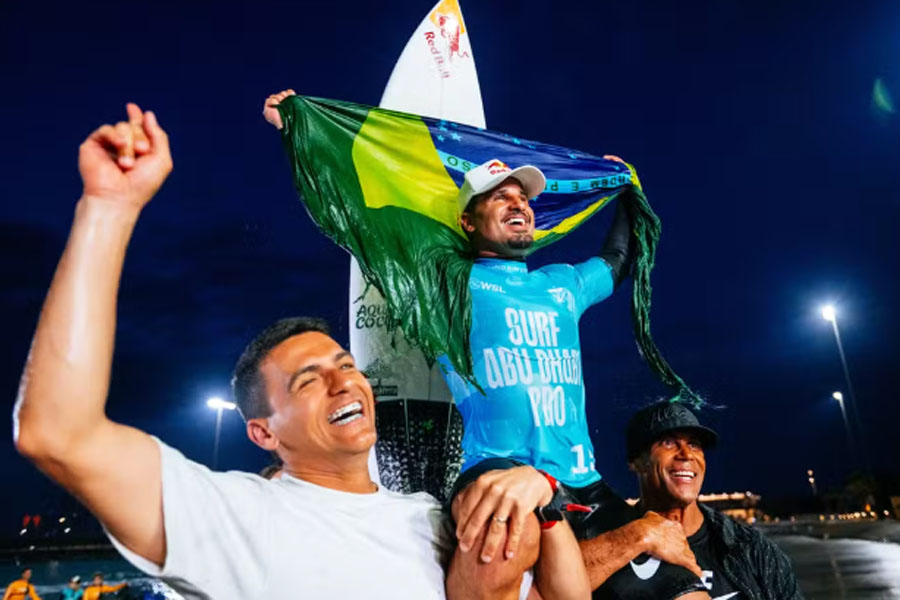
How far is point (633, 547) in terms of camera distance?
2.41m

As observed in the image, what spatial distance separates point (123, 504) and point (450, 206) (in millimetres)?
2617

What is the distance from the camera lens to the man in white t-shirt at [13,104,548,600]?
52.1 inches

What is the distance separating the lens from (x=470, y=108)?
18.7 ft

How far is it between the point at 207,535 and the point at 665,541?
1.75 metres

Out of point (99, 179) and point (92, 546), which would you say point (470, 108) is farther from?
point (92, 546)

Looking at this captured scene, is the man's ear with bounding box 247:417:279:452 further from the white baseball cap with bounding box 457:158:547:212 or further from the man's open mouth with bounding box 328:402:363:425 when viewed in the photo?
the white baseball cap with bounding box 457:158:547:212

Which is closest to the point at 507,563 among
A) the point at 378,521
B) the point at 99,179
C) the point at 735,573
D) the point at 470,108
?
the point at 378,521

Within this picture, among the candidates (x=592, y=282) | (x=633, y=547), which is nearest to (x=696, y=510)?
(x=633, y=547)

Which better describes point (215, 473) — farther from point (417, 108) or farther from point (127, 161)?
point (417, 108)

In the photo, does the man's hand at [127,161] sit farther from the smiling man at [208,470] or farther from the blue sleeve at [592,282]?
the blue sleeve at [592,282]

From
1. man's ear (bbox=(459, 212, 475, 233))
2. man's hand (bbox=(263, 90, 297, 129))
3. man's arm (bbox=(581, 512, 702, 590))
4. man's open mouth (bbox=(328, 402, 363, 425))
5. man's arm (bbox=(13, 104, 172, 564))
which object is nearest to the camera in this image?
man's arm (bbox=(13, 104, 172, 564))

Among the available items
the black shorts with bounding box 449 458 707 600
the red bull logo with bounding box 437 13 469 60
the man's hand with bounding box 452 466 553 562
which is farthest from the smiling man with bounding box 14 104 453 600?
the red bull logo with bounding box 437 13 469 60

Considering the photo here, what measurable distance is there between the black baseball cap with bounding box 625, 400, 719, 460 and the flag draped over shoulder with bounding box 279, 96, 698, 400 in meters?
0.22

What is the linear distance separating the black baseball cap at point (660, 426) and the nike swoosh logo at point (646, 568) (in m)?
0.95
